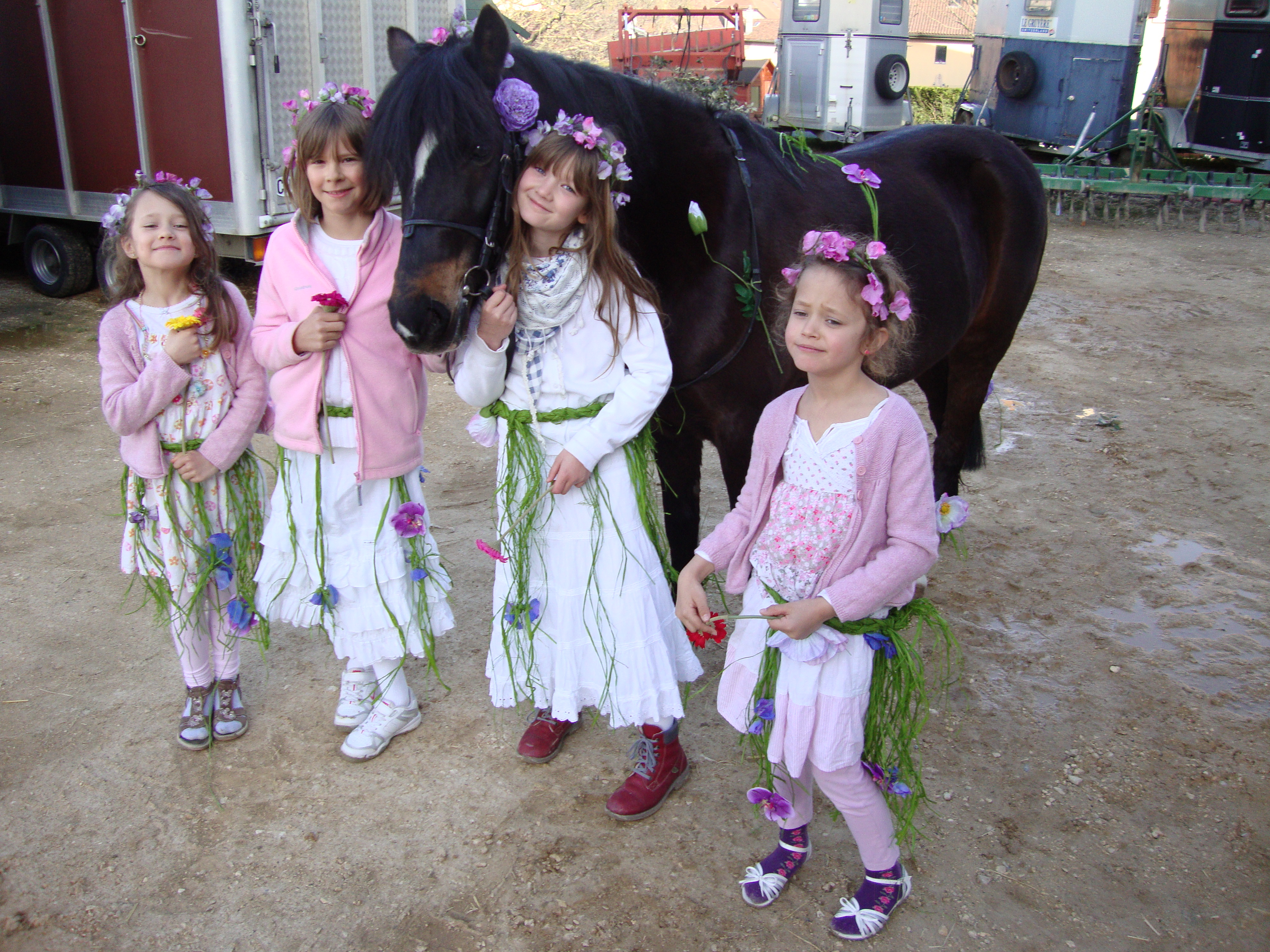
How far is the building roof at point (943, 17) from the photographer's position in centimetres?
4209

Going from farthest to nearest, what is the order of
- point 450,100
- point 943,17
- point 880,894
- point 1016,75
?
point 943,17
point 1016,75
point 880,894
point 450,100

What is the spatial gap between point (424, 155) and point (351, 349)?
56cm

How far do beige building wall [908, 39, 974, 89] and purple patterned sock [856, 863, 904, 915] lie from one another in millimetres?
37544

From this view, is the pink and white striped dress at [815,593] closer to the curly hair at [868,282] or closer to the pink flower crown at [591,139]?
the curly hair at [868,282]

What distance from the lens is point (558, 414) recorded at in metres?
2.05

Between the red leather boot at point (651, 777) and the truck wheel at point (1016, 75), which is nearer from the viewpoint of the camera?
the red leather boot at point (651, 777)

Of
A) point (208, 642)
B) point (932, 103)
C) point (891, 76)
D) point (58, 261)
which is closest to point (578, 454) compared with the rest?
point (208, 642)

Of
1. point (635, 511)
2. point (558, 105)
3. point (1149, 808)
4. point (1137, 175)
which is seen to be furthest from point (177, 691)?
point (1137, 175)

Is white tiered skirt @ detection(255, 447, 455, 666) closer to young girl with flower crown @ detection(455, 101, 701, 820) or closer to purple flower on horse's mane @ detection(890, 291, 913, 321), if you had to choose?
young girl with flower crown @ detection(455, 101, 701, 820)

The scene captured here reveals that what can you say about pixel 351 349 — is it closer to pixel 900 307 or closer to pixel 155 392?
pixel 155 392

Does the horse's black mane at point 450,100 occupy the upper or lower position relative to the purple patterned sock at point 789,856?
upper

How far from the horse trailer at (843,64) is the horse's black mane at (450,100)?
1147cm

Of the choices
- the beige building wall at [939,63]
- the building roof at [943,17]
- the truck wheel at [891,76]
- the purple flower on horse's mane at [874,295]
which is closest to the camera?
the purple flower on horse's mane at [874,295]

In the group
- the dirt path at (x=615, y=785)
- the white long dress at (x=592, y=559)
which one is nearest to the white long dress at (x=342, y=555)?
the white long dress at (x=592, y=559)
